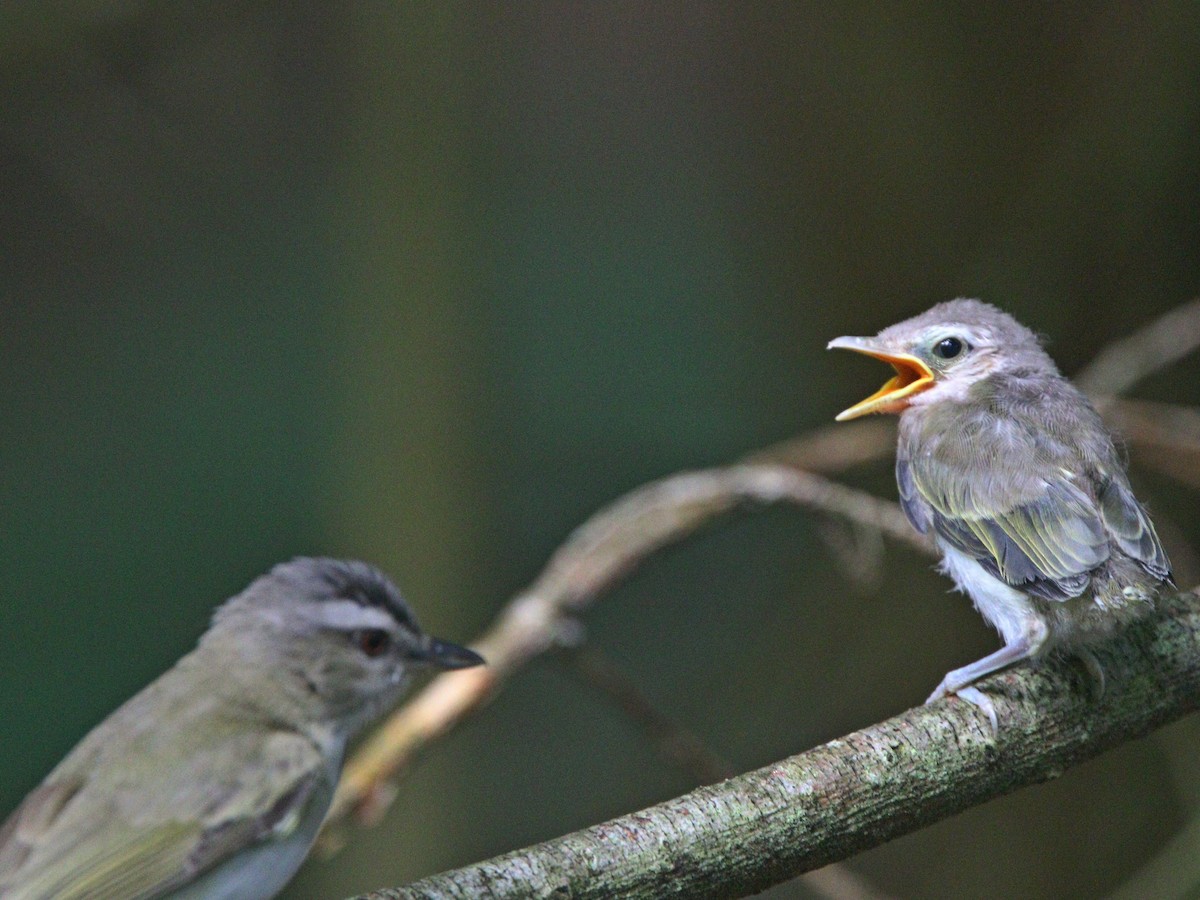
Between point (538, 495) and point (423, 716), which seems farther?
point (538, 495)

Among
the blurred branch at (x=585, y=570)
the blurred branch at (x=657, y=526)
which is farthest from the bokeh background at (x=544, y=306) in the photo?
the blurred branch at (x=585, y=570)

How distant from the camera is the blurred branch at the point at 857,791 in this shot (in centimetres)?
205

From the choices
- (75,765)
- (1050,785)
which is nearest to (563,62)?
(1050,785)

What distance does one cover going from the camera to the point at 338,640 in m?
2.74

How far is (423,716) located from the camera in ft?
11.4

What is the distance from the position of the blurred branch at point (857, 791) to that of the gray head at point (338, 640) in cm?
71

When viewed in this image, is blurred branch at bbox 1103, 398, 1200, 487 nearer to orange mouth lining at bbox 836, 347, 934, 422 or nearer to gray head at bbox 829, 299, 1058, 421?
gray head at bbox 829, 299, 1058, 421

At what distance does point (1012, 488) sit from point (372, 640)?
4.55 feet

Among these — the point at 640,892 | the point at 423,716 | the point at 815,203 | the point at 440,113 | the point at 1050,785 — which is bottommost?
the point at 1050,785

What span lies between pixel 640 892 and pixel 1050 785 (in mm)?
4466

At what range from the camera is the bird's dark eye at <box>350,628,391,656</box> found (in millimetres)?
2725

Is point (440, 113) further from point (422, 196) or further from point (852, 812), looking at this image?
point (852, 812)

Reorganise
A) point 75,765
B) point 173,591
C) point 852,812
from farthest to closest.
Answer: point 173,591
point 75,765
point 852,812

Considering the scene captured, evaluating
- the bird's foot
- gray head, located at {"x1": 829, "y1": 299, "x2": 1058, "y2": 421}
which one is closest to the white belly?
the bird's foot
